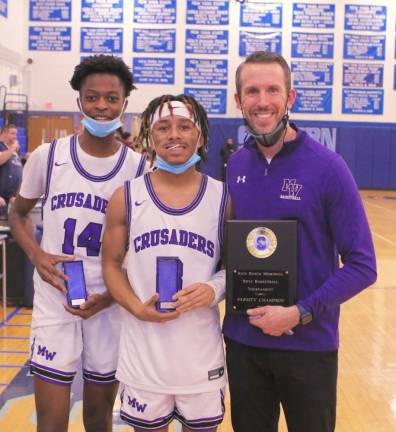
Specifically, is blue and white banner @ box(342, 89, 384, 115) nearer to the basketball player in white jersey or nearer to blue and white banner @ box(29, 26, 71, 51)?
blue and white banner @ box(29, 26, 71, 51)

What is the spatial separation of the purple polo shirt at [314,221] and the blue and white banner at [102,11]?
18148mm

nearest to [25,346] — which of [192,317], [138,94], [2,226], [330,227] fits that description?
[2,226]

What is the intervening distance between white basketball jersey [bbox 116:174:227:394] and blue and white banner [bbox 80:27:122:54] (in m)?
18.0

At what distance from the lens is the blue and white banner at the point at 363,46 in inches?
775

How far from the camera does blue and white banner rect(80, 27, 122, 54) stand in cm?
1922

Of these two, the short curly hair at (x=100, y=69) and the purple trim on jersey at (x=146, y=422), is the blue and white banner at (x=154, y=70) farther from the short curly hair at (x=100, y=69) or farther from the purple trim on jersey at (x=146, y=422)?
the purple trim on jersey at (x=146, y=422)

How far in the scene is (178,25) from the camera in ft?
63.6

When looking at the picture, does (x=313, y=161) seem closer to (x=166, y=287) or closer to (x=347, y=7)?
(x=166, y=287)

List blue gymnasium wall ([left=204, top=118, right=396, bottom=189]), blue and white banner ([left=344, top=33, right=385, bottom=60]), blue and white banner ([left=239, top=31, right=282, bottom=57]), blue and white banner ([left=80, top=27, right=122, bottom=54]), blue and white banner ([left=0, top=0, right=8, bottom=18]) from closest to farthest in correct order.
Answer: blue and white banner ([left=0, top=0, right=8, bottom=18]), blue and white banner ([left=80, top=27, right=122, bottom=54]), blue and white banner ([left=239, top=31, right=282, bottom=57]), blue and white banner ([left=344, top=33, right=385, bottom=60]), blue gymnasium wall ([left=204, top=118, right=396, bottom=189])

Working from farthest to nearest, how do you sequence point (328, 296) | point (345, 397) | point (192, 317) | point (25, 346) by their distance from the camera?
point (25, 346) → point (345, 397) → point (192, 317) → point (328, 296)

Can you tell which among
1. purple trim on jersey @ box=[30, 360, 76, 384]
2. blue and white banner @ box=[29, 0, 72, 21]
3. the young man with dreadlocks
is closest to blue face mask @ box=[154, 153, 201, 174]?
the young man with dreadlocks

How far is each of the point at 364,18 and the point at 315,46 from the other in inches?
70.5

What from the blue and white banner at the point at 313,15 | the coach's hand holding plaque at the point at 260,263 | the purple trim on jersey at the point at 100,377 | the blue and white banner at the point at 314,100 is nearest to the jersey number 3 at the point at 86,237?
the purple trim on jersey at the point at 100,377

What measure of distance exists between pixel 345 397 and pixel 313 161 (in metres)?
2.53
